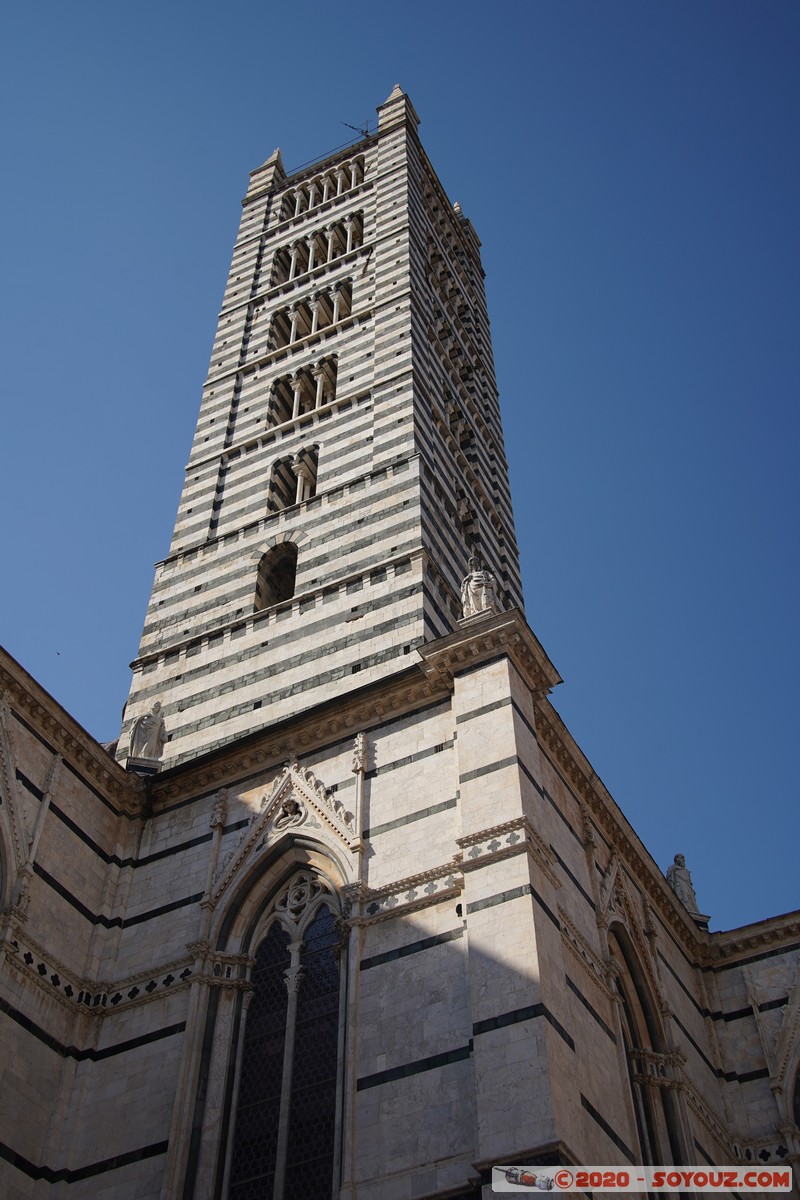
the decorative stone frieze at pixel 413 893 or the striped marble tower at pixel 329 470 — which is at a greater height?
the striped marble tower at pixel 329 470

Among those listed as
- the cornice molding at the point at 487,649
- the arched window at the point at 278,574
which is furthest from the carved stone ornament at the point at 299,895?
the arched window at the point at 278,574

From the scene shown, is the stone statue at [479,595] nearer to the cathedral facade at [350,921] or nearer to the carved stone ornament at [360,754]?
the cathedral facade at [350,921]

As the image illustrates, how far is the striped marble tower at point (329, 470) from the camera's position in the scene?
1914 cm

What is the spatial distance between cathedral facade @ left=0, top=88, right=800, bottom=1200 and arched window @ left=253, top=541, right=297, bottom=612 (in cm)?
10

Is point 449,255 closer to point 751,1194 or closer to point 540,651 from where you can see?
point 540,651

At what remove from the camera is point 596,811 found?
1669cm

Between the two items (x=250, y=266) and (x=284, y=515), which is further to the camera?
(x=250, y=266)

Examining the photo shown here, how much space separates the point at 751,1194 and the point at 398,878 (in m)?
6.36

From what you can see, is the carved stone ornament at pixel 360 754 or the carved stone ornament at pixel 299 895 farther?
the carved stone ornament at pixel 360 754

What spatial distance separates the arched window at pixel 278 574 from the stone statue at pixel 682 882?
24.2 feet

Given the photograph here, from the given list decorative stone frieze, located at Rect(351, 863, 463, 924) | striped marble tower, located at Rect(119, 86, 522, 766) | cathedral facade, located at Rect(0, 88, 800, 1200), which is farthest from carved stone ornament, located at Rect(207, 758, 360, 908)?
striped marble tower, located at Rect(119, 86, 522, 766)

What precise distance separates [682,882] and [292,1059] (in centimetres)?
882

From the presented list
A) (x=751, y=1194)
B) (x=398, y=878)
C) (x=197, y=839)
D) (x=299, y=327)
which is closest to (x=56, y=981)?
(x=197, y=839)

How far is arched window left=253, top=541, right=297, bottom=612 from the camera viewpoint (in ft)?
69.9
